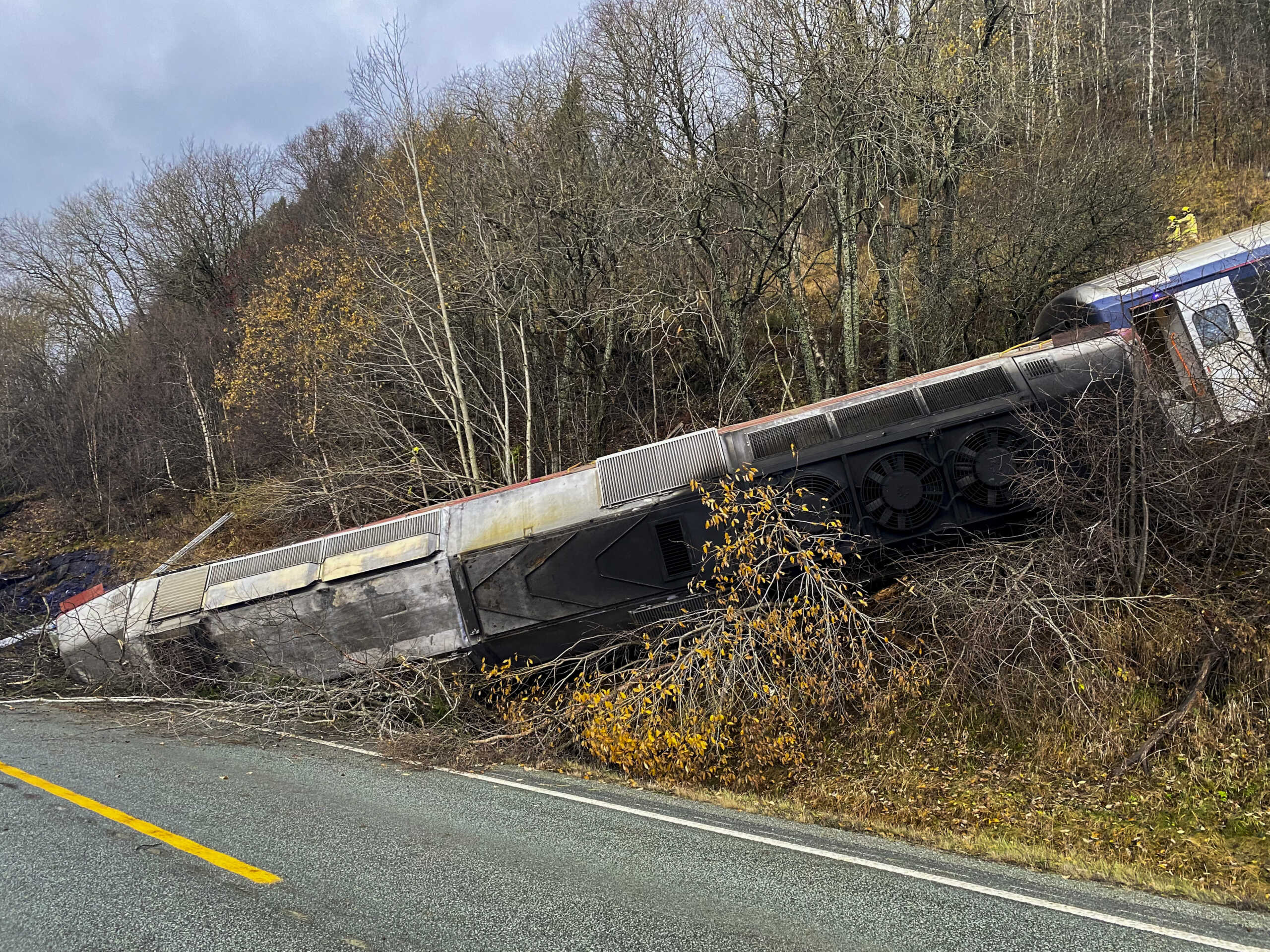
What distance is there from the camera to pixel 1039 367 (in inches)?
331

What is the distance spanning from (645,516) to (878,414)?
2810 mm

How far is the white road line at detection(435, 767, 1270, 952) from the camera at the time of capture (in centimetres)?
429

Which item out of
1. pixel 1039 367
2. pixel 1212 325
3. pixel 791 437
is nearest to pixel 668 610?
pixel 791 437

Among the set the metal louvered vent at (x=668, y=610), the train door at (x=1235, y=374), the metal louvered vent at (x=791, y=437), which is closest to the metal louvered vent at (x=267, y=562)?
the metal louvered vent at (x=668, y=610)

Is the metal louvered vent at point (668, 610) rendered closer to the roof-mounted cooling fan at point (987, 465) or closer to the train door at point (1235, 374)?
the roof-mounted cooling fan at point (987, 465)

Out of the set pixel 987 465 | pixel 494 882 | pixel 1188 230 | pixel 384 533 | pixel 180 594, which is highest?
pixel 1188 230

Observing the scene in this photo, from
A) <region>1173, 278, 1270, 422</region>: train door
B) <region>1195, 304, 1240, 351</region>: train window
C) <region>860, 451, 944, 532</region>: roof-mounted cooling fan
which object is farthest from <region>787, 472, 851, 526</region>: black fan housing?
<region>1195, 304, 1240, 351</region>: train window

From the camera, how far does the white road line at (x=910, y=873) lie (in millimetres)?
4293

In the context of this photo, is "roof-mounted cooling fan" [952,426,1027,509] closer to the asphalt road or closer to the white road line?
the asphalt road

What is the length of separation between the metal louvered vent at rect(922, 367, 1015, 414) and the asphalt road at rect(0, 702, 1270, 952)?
467 centimetres

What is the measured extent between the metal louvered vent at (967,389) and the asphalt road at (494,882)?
4674mm

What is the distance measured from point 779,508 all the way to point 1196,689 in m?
3.74

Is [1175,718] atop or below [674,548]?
below

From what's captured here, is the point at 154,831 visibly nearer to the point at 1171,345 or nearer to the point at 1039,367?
the point at 1039,367
